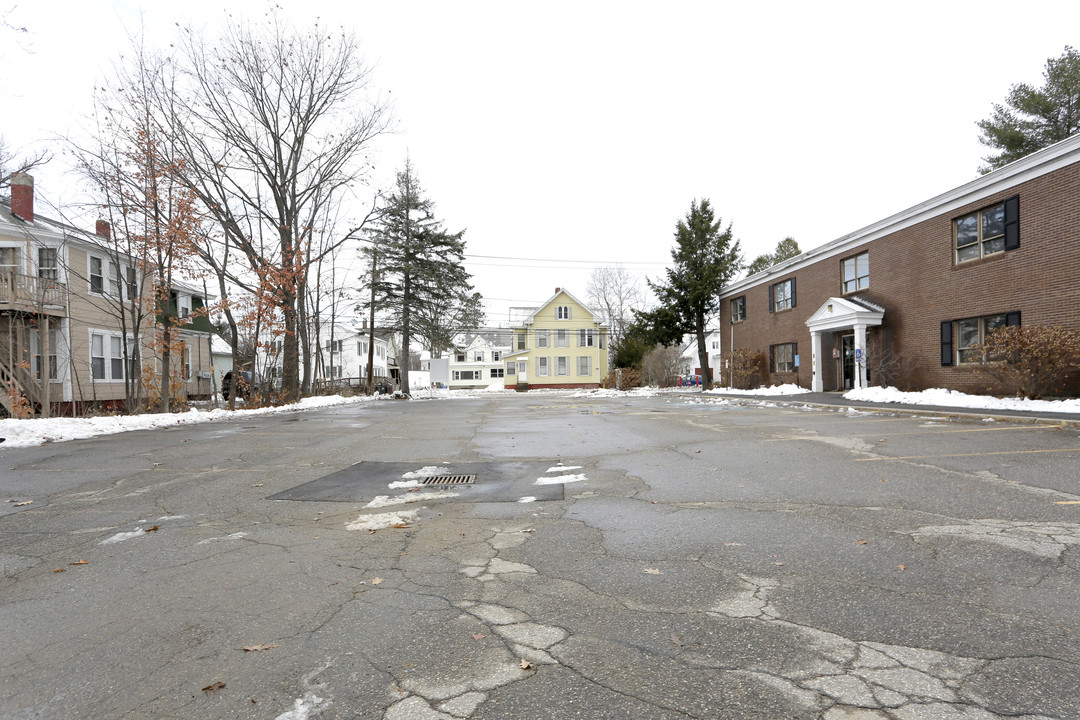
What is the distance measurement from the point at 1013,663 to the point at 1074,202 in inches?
688

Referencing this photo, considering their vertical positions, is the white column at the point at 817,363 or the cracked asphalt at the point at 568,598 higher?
the white column at the point at 817,363

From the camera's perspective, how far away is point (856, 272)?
24.1 meters

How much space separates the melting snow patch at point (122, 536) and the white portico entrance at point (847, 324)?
22640 mm

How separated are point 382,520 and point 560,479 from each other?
2.40 meters

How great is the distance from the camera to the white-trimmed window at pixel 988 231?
16.3 m

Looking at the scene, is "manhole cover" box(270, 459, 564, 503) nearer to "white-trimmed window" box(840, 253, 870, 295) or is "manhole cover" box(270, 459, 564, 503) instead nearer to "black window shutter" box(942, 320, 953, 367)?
"black window shutter" box(942, 320, 953, 367)

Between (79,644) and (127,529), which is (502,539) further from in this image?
(127,529)

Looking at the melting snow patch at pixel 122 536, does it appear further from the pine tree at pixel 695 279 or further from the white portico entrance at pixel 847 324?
the pine tree at pixel 695 279

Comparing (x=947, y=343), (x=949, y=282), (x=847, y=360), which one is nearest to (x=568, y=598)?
(x=947, y=343)

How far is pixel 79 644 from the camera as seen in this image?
9.89 ft

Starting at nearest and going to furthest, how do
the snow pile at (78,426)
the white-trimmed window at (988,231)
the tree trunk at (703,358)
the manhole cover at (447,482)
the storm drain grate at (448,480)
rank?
the manhole cover at (447,482) < the storm drain grate at (448,480) < the snow pile at (78,426) < the white-trimmed window at (988,231) < the tree trunk at (703,358)

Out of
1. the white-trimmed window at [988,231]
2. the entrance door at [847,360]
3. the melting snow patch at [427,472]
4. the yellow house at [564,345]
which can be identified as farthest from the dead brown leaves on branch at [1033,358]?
the yellow house at [564,345]

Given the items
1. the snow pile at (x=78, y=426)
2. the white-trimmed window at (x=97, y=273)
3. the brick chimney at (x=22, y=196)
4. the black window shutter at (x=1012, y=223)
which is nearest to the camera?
the snow pile at (x=78, y=426)

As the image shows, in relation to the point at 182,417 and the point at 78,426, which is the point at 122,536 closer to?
the point at 78,426
